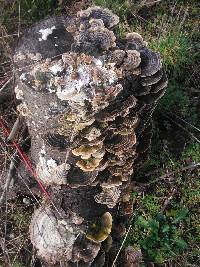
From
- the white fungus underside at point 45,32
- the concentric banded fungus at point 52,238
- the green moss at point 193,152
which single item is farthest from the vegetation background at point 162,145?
the white fungus underside at point 45,32

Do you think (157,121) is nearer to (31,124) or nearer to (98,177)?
(98,177)

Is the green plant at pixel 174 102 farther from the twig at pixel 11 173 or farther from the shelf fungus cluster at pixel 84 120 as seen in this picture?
the twig at pixel 11 173

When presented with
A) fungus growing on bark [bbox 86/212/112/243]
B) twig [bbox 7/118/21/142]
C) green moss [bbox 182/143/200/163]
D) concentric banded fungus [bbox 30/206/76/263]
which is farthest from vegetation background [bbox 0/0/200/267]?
fungus growing on bark [bbox 86/212/112/243]

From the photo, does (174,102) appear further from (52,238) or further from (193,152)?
(52,238)

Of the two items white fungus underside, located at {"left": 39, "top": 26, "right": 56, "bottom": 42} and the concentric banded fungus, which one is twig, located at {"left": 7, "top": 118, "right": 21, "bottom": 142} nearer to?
the concentric banded fungus

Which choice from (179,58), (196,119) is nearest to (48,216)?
(196,119)

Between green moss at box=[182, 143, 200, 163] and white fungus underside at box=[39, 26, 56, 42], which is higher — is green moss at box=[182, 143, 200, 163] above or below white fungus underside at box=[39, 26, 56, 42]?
below
